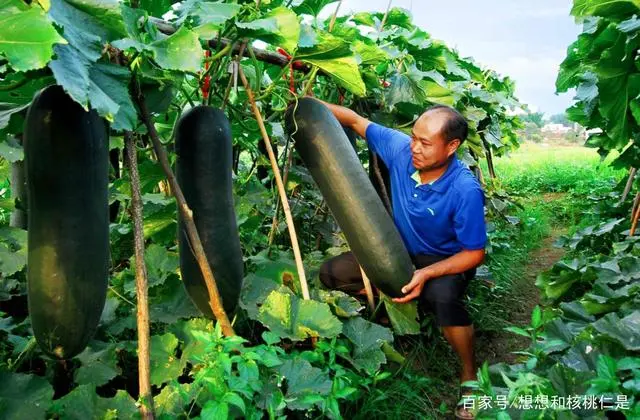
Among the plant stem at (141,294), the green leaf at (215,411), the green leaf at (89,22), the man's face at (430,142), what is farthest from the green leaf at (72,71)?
the man's face at (430,142)

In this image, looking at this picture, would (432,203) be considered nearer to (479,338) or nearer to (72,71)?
(479,338)

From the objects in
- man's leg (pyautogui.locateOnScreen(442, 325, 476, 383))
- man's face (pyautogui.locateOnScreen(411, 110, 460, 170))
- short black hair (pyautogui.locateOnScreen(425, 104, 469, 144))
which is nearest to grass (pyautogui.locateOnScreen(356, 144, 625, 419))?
man's leg (pyautogui.locateOnScreen(442, 325, 476, 383))

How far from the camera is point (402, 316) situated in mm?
2768

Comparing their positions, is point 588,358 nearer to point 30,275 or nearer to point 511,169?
point 30,275

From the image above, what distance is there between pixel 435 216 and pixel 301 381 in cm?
137

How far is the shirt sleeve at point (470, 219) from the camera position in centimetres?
285

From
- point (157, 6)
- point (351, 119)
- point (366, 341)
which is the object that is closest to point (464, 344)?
point (366, 341)

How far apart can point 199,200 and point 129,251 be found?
1458mm

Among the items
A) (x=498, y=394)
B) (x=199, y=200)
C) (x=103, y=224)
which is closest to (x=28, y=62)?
(x=103, y=224)

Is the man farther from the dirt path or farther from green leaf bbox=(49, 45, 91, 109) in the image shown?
green leaf bbox=(49, 45, 91, 109)

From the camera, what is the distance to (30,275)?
4.86 feet

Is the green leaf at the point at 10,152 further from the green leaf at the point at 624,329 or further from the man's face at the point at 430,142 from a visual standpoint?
the green leaf at the point at 624,329

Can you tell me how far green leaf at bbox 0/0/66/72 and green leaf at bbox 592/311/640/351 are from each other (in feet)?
5.42

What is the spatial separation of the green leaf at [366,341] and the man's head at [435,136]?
0.87 metres
